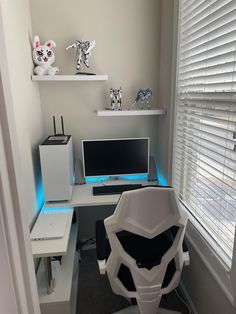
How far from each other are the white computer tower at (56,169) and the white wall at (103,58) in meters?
0.45

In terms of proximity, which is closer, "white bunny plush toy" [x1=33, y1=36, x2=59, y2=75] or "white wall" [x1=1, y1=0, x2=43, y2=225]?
"white wall" [x1=1, y1=0, x2=43, y2=225]

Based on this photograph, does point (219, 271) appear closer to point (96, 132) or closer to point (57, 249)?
point (57, 249)

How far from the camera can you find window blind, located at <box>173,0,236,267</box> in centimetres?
109

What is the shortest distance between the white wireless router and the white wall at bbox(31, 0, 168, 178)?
17.4 inches

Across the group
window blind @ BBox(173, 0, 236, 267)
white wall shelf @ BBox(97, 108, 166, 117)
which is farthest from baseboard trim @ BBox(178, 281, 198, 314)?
white wall shelf @ BBox(97, 108, 166, 117)

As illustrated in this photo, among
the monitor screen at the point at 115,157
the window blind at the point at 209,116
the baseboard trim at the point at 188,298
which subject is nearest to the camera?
the window blind at the point at 209,116

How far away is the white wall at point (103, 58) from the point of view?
194cm

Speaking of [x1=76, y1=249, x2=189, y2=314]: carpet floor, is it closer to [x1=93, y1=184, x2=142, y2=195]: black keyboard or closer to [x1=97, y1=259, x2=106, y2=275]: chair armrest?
[x1=97, y1=259, x2=106, y2=275]: chair armrest

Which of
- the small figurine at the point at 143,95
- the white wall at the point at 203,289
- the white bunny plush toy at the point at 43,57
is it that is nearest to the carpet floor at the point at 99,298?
the white wall at the point at 203,289

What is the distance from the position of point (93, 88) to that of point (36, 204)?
45.3 inches

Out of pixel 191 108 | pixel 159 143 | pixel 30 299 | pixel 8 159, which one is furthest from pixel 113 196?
pixel 8 159

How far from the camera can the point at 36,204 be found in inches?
70.7

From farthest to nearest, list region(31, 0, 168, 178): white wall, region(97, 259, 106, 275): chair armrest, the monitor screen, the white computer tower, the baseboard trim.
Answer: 1. the monitor screen
2. region(31, 0, 168, 178): white wall
3. the white computer tower
4. the baseboard trim
5. region(97, 259, 106, 275): chair armrest

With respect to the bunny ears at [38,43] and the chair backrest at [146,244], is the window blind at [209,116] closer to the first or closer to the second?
the chair backrest at [146,244]
